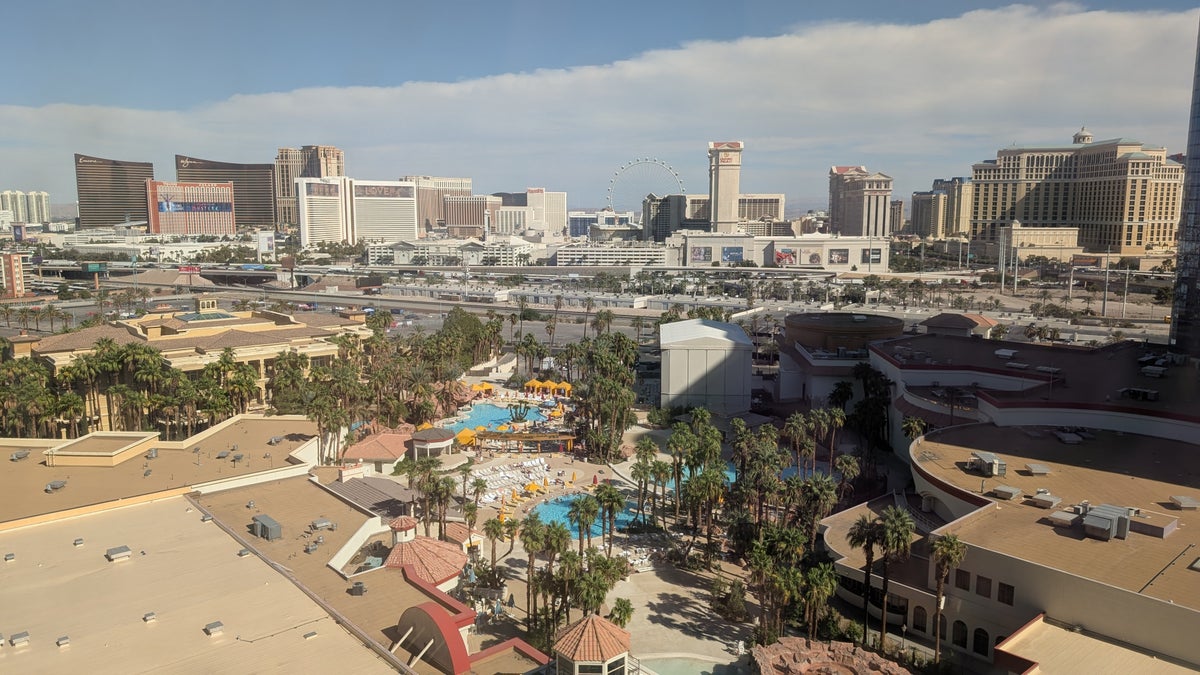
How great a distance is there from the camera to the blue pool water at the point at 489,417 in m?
48.0

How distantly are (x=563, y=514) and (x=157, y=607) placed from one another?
59.2 feet

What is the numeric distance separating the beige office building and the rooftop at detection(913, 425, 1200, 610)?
4980 inches

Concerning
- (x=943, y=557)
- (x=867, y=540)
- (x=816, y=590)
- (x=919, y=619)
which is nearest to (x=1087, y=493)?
(x=919, y=619)

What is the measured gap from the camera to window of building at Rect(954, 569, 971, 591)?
2284 cm

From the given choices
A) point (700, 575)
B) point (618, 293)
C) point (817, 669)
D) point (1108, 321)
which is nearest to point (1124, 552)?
point (817, 669)

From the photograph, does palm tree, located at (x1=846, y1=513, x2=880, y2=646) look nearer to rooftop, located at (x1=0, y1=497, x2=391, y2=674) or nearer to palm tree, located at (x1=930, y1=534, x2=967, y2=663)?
palm tree, located at (x1=930, y1=534, x2=967, y2=663)

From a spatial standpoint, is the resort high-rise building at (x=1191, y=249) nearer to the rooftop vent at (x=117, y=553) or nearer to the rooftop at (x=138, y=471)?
the rooftop at (x=138, y=471)

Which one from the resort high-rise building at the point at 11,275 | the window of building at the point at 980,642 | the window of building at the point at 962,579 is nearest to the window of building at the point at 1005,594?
the window of building at the point at 962,579

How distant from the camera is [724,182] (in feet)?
614

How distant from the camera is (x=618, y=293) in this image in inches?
4798

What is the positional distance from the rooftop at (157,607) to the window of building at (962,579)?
52.6 ft

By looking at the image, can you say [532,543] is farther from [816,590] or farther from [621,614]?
[816,590]

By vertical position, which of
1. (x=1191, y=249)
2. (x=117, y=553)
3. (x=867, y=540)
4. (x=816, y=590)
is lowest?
(x=816, y=590)

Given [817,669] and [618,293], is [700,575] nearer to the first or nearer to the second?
[817,669]
